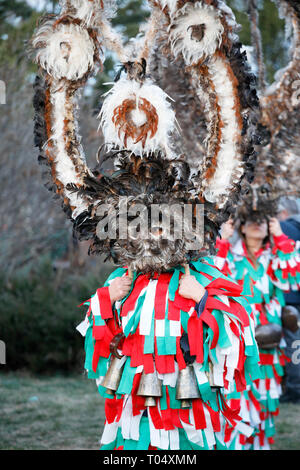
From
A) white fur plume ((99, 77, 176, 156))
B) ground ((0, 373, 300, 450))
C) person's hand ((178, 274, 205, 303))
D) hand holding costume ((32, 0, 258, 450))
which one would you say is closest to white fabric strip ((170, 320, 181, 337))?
hand holding costume ((32, 0, 258, 450))

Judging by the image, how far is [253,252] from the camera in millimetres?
3783

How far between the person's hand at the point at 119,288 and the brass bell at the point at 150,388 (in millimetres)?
395

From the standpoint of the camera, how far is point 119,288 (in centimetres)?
252

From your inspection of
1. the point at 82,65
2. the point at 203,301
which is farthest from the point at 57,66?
the point at 203,301

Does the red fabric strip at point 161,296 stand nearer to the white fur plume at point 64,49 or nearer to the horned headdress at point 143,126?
the horned headdress at point 143,126

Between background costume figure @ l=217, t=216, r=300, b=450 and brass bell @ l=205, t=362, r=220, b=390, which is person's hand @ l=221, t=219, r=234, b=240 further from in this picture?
brass bell @ l=205, t=362, r=220, b=390

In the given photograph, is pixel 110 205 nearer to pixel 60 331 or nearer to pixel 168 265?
pixel 168 265

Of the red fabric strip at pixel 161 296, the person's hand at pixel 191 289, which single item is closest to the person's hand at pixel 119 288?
the red fabric strip at pixel 161 296

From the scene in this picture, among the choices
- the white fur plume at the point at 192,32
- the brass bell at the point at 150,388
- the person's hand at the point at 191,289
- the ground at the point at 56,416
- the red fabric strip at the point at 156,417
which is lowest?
the ground at the point at 56,416

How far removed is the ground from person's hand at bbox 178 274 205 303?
2.10 m

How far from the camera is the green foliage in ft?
19.9

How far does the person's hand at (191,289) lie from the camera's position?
→ 2.35 metres
